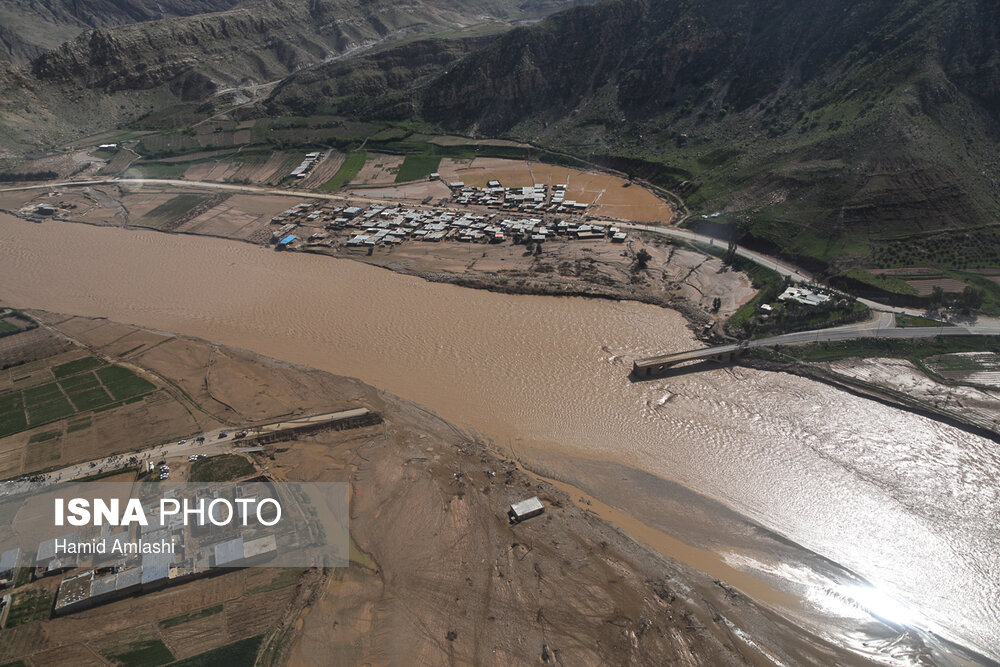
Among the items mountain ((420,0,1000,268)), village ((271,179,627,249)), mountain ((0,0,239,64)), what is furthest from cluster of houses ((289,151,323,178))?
mountain ((0,0,239,64))

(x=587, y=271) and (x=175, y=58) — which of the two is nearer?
(x=587, y=271)

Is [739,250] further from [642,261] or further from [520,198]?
[520,198]

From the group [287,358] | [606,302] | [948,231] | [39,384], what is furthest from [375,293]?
[948,231]

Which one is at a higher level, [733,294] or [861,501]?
[733,294]

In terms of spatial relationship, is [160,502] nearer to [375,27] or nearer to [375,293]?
[375,293]

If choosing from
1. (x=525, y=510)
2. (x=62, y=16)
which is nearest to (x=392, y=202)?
(x=525, y=510)

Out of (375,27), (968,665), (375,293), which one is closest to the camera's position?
(968,665)

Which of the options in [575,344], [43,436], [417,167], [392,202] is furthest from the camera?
[417,167]

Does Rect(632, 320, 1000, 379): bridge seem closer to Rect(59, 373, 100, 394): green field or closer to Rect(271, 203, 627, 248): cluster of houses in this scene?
Rect(271, 203, 627, 248): cluster of houses
